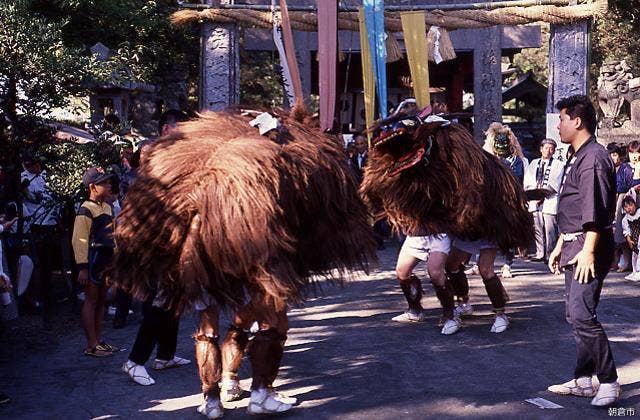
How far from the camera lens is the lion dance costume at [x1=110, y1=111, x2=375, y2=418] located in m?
4.88

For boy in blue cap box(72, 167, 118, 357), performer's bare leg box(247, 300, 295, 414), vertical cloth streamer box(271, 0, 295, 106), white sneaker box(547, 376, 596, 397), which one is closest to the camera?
performer's bare leg box(247, 300, 295, 414)

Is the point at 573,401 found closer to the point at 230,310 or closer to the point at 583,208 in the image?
the point at 583,208

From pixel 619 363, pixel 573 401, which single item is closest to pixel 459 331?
pixel 619 363

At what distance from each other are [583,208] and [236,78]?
8.66 m

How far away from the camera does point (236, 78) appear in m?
13.4

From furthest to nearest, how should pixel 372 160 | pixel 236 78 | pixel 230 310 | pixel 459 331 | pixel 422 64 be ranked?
pixel 236 78
pixel 422 64
pixel 459 331
pixel 372 160
pixel 230 310

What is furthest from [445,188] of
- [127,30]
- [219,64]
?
[127,30]

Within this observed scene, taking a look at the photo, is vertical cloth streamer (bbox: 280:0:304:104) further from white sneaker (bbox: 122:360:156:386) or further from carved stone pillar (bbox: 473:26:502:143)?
white sneaker (bbox: 122:360:156:386)

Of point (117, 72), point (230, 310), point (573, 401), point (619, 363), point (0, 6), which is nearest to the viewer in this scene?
point (230, 310)

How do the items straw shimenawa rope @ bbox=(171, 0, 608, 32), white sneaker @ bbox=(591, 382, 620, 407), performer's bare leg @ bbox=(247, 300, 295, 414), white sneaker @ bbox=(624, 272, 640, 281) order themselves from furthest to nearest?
straw shimenawa rope @ bbox=(171, 0, 608, 32) → white sneaker @ bbox=(624, 272, 640, 281) → white sneaker @ bbox=(591, 382, 620, 407) → performer's bare leg @ bbox=(247, 300, 295, 414)

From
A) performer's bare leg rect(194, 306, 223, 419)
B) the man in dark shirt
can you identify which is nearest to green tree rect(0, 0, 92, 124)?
performer's bare leg rect(194, 306, 223, 419)

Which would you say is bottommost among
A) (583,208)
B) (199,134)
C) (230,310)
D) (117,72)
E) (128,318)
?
(128,318)

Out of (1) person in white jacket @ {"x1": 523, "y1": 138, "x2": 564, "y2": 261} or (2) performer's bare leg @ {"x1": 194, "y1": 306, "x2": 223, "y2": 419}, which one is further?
(1) person in white jacket @ {"x1": 523, "y1": 138, "x2": 564, "y2": 261}

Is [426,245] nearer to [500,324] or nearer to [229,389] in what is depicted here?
[500,324]
